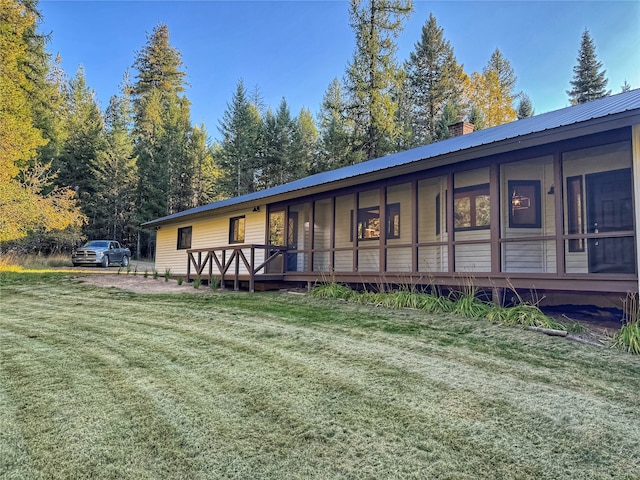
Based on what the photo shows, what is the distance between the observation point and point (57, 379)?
375 cm

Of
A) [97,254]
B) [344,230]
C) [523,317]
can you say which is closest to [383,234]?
[344,230]

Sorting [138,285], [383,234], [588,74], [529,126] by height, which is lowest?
[138,285]

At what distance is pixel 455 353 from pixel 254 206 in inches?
345

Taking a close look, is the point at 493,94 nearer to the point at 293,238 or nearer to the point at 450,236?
the point at 293,238

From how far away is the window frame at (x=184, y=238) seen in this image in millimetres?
15625

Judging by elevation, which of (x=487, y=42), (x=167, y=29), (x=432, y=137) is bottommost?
(x=432, y=137)

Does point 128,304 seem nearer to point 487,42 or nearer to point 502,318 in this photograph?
point 502,318

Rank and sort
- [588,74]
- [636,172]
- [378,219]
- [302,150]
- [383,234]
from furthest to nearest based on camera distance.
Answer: [588,74] → [302,150] → [378,219] → [383,234] → [636,172]

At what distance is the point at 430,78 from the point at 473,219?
21.1m

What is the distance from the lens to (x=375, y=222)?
34.9 ft

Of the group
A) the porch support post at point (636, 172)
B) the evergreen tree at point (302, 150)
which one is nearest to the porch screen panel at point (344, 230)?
the porch support post at point (636, 172)

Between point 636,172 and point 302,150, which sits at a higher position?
point 302,150

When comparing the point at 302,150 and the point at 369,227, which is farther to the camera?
the point at 302,150

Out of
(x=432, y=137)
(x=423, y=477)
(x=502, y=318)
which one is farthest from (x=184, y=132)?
(x=423, y=477)
